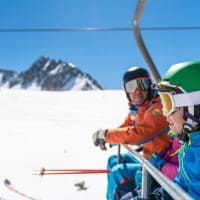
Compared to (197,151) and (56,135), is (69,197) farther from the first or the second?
(56,135)

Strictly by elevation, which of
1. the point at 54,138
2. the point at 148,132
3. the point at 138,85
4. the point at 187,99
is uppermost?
the point at 54,138

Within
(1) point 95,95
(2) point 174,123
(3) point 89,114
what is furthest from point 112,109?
(2) point 174,123

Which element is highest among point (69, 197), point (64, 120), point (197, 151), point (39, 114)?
point (39, 114)

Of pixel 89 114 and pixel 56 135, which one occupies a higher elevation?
pixel 89 114

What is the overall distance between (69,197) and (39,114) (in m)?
11.2

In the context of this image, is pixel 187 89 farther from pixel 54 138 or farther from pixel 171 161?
pixel 54 138

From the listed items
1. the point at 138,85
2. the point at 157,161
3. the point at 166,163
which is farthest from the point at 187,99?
the point at 138,85

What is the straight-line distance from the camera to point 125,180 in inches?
162

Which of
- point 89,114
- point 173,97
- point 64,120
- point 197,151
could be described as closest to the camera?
point 197,151

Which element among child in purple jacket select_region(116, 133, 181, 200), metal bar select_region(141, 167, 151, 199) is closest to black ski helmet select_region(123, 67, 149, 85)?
child in purple jacket select_region(116, 133, 181, 200)

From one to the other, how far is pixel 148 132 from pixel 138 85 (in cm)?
64

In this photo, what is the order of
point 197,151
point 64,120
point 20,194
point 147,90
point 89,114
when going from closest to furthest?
point 197,151 → point 147,90 → point 20,194 → point 64,120 → point 89,114

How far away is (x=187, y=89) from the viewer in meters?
2.90

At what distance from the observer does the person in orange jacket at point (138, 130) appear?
13.8 feet
